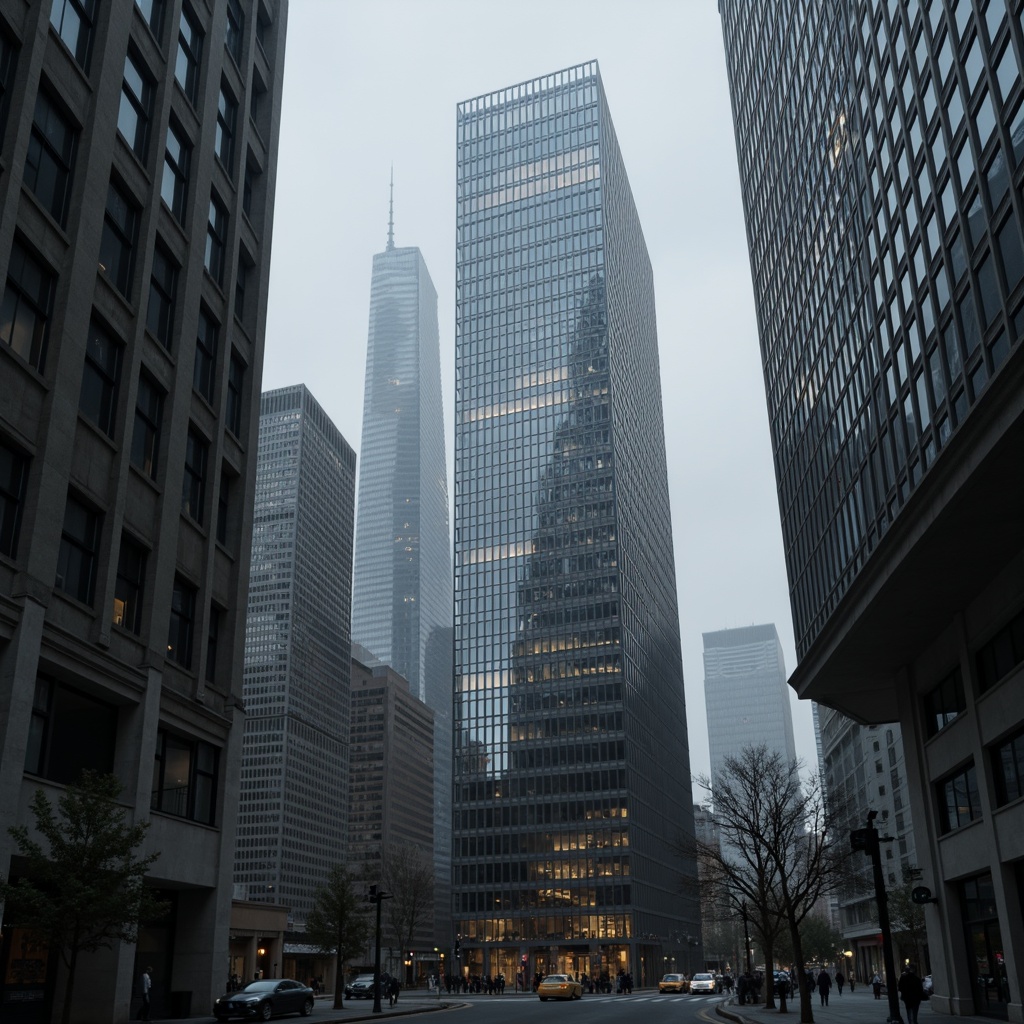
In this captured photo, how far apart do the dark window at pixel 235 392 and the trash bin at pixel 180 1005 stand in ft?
61.1

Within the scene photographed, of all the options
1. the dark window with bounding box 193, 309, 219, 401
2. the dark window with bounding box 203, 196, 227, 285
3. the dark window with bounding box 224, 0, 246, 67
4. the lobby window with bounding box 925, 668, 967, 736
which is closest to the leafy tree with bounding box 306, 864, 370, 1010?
the dark window with bounding box 193, 309, 219, 401

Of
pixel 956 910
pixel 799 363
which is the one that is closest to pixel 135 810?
pixel 956 910

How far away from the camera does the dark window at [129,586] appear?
28.9 meters

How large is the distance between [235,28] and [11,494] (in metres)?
25.6

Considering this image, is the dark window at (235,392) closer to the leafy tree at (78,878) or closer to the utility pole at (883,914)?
the leafy tree at (78,878)

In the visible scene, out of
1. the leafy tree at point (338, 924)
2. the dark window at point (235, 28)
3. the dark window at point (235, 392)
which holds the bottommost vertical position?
the leafy tree at point (338, 924)

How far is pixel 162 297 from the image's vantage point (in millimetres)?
32969

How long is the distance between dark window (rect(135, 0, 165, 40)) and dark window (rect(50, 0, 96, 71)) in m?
3.42

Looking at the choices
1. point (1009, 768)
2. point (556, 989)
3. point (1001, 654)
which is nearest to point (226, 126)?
point (1001, 654)

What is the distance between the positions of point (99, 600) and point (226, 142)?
67.5ft

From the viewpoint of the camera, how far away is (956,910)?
3681 centimetres

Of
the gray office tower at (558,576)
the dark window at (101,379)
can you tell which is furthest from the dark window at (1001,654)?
the gray office tower at (558,576)

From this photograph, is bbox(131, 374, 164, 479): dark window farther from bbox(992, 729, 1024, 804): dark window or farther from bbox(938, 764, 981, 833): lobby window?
bbox(938, 764, 981, 833): lobby window

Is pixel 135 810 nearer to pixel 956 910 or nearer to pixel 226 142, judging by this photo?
pixel 226 142
